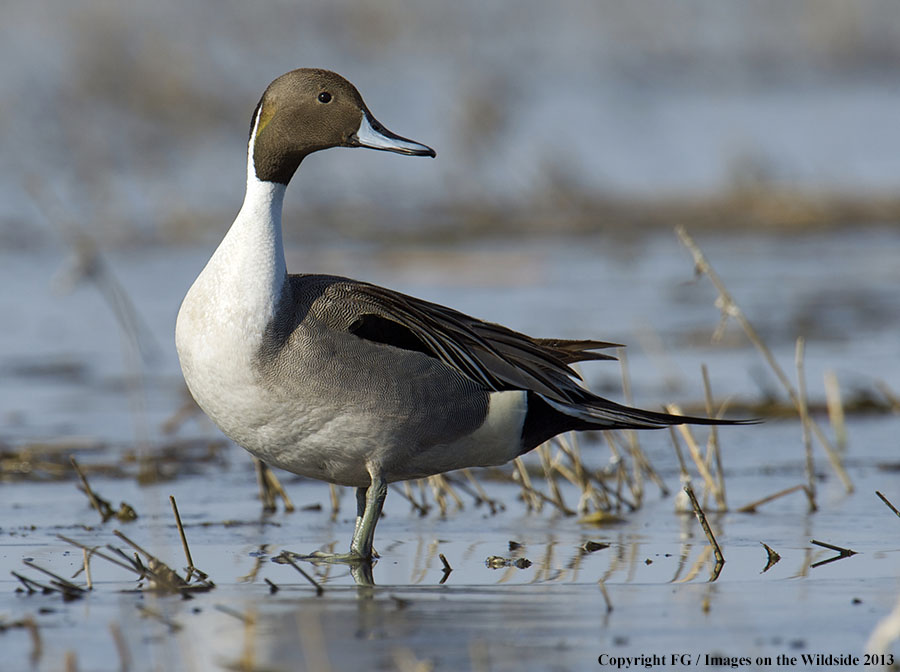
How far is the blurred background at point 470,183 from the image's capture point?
8.81 m

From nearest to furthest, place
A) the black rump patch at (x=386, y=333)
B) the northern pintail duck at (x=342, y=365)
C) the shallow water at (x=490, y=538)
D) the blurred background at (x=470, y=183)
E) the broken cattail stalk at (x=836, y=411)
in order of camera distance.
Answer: the shallow water at (x=490, y=538) < the northern pintail duck at (x=342, y=365) < the black rump patch at (x=386, y=333) < the broken cattail stalk at (x=836, y=411) < the blurred background at (x=470, y=183)

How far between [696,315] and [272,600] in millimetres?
6371

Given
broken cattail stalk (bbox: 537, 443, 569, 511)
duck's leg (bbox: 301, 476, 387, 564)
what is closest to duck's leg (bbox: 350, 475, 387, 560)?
duck's leg (bbox: 301, 476, 387, 564)

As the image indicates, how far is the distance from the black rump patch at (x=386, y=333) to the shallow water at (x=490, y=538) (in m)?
0.65

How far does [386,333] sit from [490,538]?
0.86m

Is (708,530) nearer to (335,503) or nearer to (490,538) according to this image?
(490,538)

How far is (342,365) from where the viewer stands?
4059mm

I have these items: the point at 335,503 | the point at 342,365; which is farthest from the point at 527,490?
the point at 342,365

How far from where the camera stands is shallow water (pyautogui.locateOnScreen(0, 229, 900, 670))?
3.26 meters

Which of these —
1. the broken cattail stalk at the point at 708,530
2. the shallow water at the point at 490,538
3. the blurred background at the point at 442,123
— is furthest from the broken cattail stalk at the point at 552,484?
the blurred background at the point at 442,123

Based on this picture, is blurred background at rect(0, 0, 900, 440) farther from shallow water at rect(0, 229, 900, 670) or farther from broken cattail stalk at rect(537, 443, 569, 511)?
broken cattail stalk at rect(537, 443, 569, 511)

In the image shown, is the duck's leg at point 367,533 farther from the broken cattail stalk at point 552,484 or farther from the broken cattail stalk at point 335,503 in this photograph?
the broken cattail stalk at point 552,484

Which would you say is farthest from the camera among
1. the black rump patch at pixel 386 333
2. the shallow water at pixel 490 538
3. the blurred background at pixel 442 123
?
the blurred background at pixel 442 123

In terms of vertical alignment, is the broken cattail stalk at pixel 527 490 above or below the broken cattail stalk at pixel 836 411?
below
